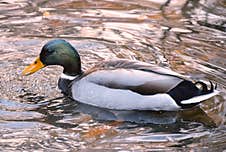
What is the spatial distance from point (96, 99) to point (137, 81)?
464 mm

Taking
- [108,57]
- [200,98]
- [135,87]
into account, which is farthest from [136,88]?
[108,57]

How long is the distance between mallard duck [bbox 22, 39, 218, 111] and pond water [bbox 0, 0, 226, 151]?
0.35 feet

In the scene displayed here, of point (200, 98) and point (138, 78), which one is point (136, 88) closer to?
point (138, 78)

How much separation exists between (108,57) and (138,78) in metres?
1.29

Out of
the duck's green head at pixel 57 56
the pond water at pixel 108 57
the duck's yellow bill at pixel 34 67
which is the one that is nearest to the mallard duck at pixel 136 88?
the pond water at pixel 108 57

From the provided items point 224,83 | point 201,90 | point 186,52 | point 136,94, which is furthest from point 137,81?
point 186,52

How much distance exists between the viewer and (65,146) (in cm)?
584

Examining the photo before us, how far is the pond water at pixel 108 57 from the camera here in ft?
19.7

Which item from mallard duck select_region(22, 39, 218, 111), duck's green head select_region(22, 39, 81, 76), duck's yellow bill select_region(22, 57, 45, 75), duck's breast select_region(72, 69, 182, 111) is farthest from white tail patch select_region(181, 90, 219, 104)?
duck's yellow bill select_region(22, 57, 45, 75)

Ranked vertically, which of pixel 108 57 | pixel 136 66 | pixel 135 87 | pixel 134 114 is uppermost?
pixel 136 66

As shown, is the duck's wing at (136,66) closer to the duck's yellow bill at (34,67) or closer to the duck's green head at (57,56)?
the duck's green head at (57,56)

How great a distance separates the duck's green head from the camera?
23.4ft

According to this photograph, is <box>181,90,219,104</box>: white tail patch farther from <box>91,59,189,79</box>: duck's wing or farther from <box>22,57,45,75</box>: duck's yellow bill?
<box>22,57,45,75</box>: duck's yellow bill

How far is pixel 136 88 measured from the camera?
6.56 metres
